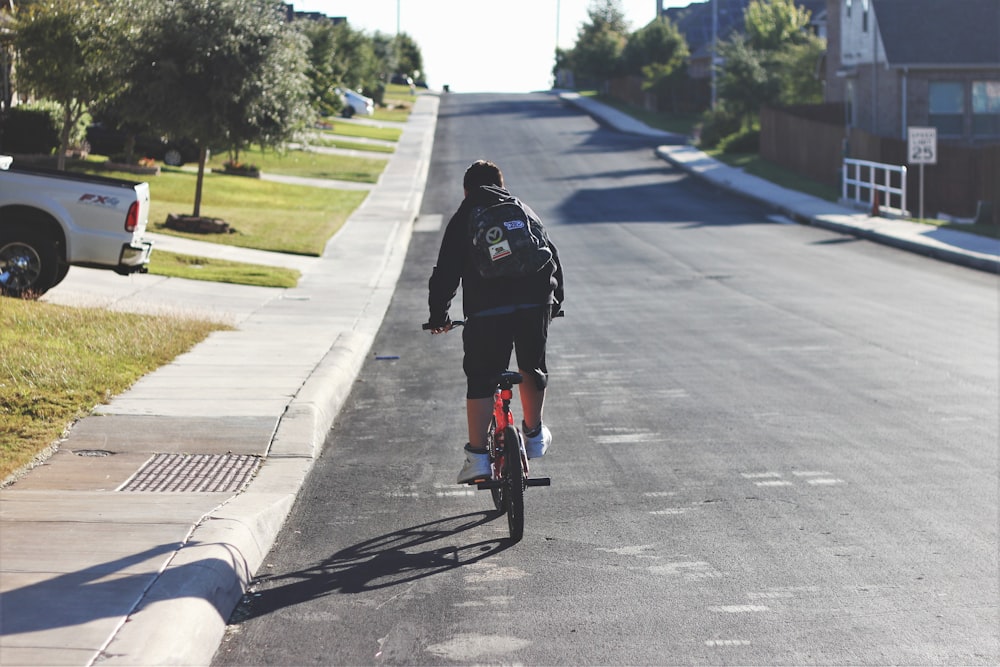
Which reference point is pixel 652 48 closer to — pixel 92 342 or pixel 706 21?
pixel 706 21

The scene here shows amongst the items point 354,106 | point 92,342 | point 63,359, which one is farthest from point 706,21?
point 63,359

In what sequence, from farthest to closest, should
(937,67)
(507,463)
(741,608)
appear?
(937,67) < (507,463) < (741,608)

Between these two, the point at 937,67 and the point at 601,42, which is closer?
the point at 937,67

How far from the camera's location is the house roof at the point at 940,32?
1649 inches

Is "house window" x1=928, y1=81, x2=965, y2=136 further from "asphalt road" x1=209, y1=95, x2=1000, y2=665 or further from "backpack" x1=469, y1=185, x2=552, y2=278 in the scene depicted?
"backpack" x1=469, y1=185, x2=552, y2=278

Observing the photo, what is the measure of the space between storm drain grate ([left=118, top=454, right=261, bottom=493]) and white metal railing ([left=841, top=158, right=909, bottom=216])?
25975mm

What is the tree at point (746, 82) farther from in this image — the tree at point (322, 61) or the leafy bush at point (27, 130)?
the leafy bush at point (27, 130)

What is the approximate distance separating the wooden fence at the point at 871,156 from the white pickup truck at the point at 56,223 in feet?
71.2

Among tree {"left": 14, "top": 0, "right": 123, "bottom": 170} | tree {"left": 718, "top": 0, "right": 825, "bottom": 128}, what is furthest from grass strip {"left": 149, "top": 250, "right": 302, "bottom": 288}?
tree {"left": 718, "top": 0, "right": 825, "bottom": 128}

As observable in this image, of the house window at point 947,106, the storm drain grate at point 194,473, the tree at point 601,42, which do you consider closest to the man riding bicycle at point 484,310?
the storm drain grate at point 194,473

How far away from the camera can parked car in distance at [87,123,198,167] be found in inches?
1437

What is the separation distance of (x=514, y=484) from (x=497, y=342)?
0.78 m

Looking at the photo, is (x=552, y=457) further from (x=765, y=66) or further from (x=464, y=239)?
(x=765, y=66)

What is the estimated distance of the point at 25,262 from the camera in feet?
47.0
